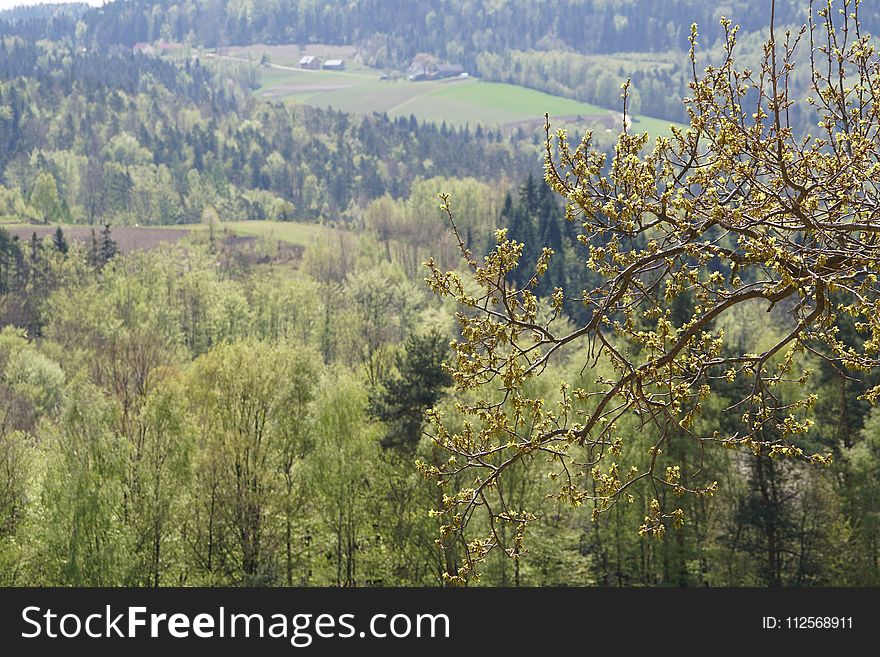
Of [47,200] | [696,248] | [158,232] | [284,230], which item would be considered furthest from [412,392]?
[47,200]

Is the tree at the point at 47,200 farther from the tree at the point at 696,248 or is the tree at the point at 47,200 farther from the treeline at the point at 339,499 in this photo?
the tree at the point at 696,248

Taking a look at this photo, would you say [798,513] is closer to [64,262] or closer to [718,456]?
[718,456]

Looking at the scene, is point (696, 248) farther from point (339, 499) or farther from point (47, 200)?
point (47, 200)

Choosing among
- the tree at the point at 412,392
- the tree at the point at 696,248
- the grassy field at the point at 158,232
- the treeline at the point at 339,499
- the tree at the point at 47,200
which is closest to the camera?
the tree at the point at 696,248

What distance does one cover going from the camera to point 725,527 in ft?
110

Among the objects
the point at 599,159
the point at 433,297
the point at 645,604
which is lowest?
the point at 433,297

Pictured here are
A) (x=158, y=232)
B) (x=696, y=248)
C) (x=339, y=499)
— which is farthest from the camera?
(x=158, y=232)

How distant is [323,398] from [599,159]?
1278 inches

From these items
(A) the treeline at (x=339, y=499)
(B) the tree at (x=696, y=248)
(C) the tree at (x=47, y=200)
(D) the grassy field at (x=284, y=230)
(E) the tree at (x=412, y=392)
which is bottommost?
(D) the grassy field at (x=284, y=230)

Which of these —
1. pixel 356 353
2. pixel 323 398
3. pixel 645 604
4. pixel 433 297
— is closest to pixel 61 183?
pixel 433 297

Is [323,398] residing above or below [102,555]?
above

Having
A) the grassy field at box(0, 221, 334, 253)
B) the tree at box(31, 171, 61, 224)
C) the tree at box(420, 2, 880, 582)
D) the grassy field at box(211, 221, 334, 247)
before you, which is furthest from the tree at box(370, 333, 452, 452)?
the tree at box(31, 171, 61, 224)

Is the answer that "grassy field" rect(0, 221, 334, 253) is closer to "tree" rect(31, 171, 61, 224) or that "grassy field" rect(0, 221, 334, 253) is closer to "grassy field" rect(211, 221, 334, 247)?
"grassy field" rect(211, 221, 334, 247)

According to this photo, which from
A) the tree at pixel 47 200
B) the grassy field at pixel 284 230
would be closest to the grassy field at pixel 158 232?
the grassy field at pixel 284 230
